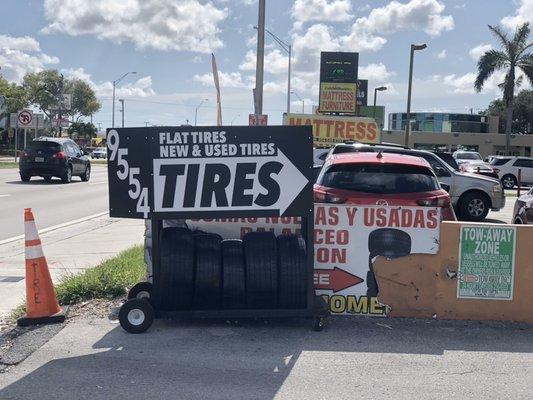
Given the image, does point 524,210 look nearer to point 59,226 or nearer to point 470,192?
point 470,192

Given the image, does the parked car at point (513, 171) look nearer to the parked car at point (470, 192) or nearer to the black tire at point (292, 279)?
the parked car at point (470, 192)

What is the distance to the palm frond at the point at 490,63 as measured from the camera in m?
45.9

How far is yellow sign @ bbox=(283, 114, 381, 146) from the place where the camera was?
15.4m

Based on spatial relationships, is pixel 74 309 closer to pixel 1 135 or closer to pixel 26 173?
pixel 26 173

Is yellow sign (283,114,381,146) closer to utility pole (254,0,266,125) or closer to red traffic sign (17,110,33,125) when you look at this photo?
utility pole (254,0,266,125)

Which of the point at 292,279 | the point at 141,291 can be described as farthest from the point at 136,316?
the point at 292,279

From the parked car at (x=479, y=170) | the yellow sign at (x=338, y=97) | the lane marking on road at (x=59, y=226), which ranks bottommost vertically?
the lane marking on road at (x=59, y=226)

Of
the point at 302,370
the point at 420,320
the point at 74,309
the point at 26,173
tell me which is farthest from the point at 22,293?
the point at 26,173

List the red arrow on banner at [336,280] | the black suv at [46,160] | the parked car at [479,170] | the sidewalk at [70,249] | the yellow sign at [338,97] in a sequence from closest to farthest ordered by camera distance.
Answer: the red arrow on banner at [336,280]
the sidewalk at [70,249]
the black suv at [46,160]
the parked car at [479,170]
the yellow sign at [338,97]

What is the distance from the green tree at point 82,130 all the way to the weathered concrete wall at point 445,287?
9854 cm

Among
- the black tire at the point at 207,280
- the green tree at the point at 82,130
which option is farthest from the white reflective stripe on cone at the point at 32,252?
the green tree at the point at 82,130

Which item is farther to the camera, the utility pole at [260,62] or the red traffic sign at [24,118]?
the red traffic sign at [24,118]

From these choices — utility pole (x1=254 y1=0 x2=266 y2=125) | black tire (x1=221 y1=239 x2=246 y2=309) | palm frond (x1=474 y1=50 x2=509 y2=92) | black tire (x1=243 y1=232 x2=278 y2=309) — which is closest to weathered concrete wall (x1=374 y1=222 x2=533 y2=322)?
black tire (x1=243 y1=232 x2=278 y2=309)

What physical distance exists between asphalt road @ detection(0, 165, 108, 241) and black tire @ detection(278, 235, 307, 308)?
7330 millimetres
